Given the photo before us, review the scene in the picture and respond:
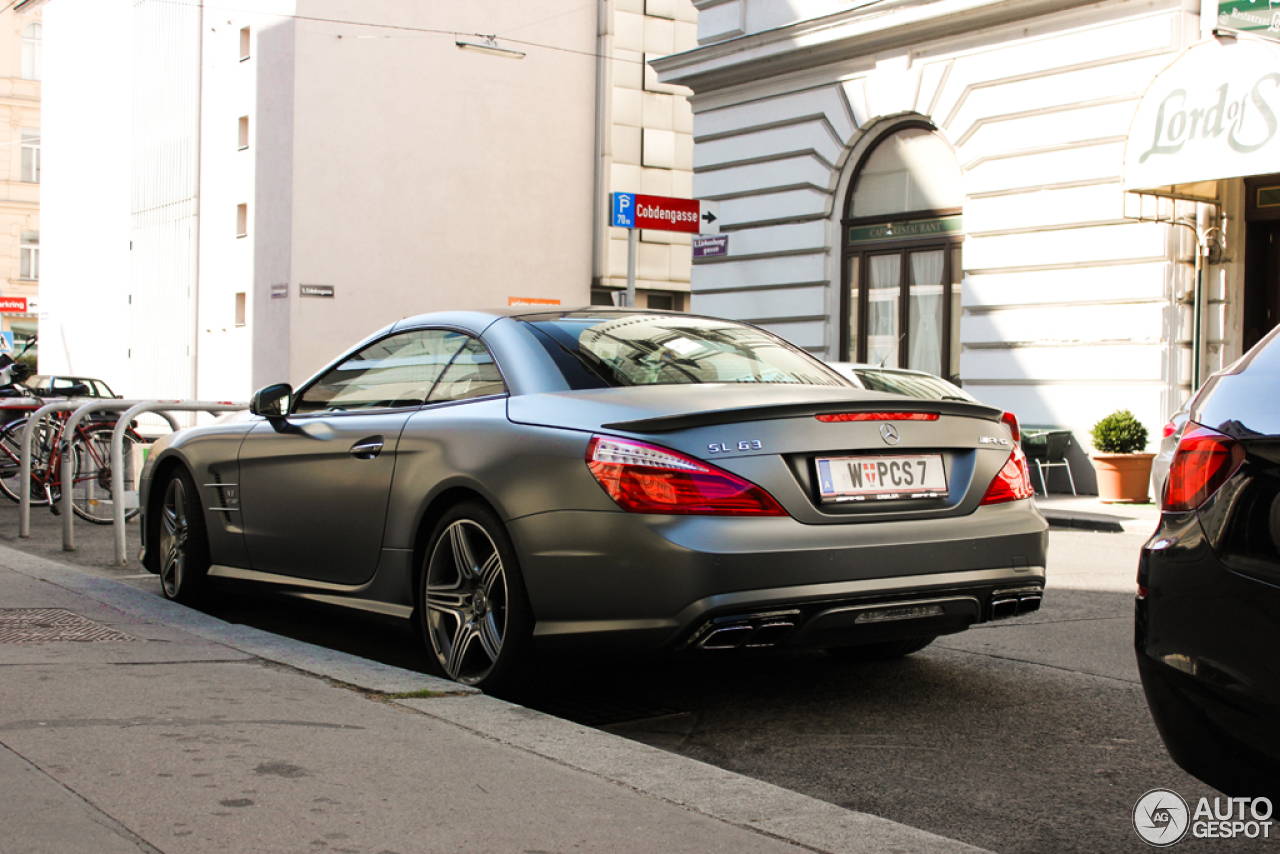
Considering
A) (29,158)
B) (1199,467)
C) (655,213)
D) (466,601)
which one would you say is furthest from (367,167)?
(29,158)

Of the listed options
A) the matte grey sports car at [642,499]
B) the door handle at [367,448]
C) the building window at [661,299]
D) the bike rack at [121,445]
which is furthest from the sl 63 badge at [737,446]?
the building window at [661,299]

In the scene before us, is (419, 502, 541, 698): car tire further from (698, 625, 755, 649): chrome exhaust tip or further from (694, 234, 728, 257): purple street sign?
(694, 234, 728, 257): purple street sign

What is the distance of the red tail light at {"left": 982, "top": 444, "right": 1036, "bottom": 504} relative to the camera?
15.8ft

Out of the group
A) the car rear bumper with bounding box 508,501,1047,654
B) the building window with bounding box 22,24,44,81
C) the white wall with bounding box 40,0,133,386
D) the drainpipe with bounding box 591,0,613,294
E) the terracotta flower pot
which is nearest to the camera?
the car rear bumper with bounding box 508,501,1047,654

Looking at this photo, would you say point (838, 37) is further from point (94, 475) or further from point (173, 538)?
point (173, 538)

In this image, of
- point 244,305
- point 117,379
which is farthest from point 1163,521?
point 117,379

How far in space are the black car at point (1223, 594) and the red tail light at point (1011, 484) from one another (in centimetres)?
176

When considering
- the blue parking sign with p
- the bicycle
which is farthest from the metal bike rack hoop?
the blue parking sign with p

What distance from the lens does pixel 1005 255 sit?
1745 cm

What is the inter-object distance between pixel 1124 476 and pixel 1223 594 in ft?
40.7

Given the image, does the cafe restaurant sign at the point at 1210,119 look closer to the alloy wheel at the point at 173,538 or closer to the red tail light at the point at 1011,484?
the red tail light at the point at 1011,484

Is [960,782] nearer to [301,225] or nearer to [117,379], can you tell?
[301,225]

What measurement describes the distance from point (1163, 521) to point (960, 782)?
1.28 meters

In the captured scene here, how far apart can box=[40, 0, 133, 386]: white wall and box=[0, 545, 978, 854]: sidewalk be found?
34493mm
